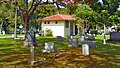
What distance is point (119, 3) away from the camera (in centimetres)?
2753

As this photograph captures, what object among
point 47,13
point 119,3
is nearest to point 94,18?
point 119,3

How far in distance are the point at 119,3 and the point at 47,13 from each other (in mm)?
32317

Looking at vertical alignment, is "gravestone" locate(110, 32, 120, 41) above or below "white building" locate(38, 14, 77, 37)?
below

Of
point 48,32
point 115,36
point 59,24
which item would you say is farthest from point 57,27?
point 115,36

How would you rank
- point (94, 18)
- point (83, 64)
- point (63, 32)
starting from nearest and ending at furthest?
point (83, 64), point (94, 18), point (63, 32)

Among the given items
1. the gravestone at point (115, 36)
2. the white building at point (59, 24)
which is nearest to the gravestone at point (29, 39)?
the gravestone at point (115, 36)

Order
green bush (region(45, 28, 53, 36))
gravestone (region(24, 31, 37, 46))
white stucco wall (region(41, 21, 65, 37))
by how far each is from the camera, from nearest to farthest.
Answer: gravestone (region(24, 31, 37, 46)) < white stucco wall (region(41, 21, 65, 37)) < green bush (region(45, 28, 53, 36))

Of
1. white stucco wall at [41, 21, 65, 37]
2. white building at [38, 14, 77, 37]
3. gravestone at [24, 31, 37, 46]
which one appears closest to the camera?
gravestone at [24, 31, 37, 46]

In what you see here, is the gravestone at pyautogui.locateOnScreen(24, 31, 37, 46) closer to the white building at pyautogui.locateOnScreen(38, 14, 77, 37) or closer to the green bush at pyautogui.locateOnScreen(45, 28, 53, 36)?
the white building at pyautogui.locateOnScreen(38, 14, 77, 37)

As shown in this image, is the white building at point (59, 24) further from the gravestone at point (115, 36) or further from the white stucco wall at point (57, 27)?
the gravestone at point (115, 36)

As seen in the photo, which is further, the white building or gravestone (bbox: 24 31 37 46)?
the white building

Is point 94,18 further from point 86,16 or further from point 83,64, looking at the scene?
point 83,64

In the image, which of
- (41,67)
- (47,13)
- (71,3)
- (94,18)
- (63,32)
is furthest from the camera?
(47,13)

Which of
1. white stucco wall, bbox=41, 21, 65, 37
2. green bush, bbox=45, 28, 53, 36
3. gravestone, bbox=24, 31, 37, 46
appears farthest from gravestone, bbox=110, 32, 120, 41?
green bush, bbox=45, 28, 53, 36
